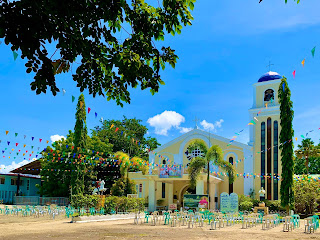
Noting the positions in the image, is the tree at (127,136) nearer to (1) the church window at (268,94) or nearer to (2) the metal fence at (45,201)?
(2) the metal fence at (45,201)

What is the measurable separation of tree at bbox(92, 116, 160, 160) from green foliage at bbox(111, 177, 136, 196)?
16.9 metres

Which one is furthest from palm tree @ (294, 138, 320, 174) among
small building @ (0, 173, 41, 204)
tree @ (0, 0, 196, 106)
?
tree @ (0, 0, 196, 106)

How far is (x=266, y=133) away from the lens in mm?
36781

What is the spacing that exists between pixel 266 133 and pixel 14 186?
107ft

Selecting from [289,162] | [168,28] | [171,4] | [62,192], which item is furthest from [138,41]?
[62,192]

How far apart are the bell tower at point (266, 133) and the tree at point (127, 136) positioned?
2082 centimetres

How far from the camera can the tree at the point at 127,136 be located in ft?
179

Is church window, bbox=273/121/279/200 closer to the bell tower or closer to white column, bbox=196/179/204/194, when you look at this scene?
the bell tower

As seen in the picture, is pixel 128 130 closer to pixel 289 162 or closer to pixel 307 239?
pixel 289 162

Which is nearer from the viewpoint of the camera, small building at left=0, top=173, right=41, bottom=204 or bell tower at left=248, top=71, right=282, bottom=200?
bell tower at left=248, top=71, right=282, bottom=200

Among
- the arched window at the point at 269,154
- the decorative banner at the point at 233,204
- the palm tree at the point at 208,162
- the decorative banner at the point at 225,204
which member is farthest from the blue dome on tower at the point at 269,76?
the decorative banner at the point at 225,204

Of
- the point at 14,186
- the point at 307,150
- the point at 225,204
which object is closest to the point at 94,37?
the point at 225,204

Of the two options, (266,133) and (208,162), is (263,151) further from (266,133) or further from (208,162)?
(208,162)

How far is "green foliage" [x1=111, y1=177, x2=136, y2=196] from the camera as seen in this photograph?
35.1 metres
